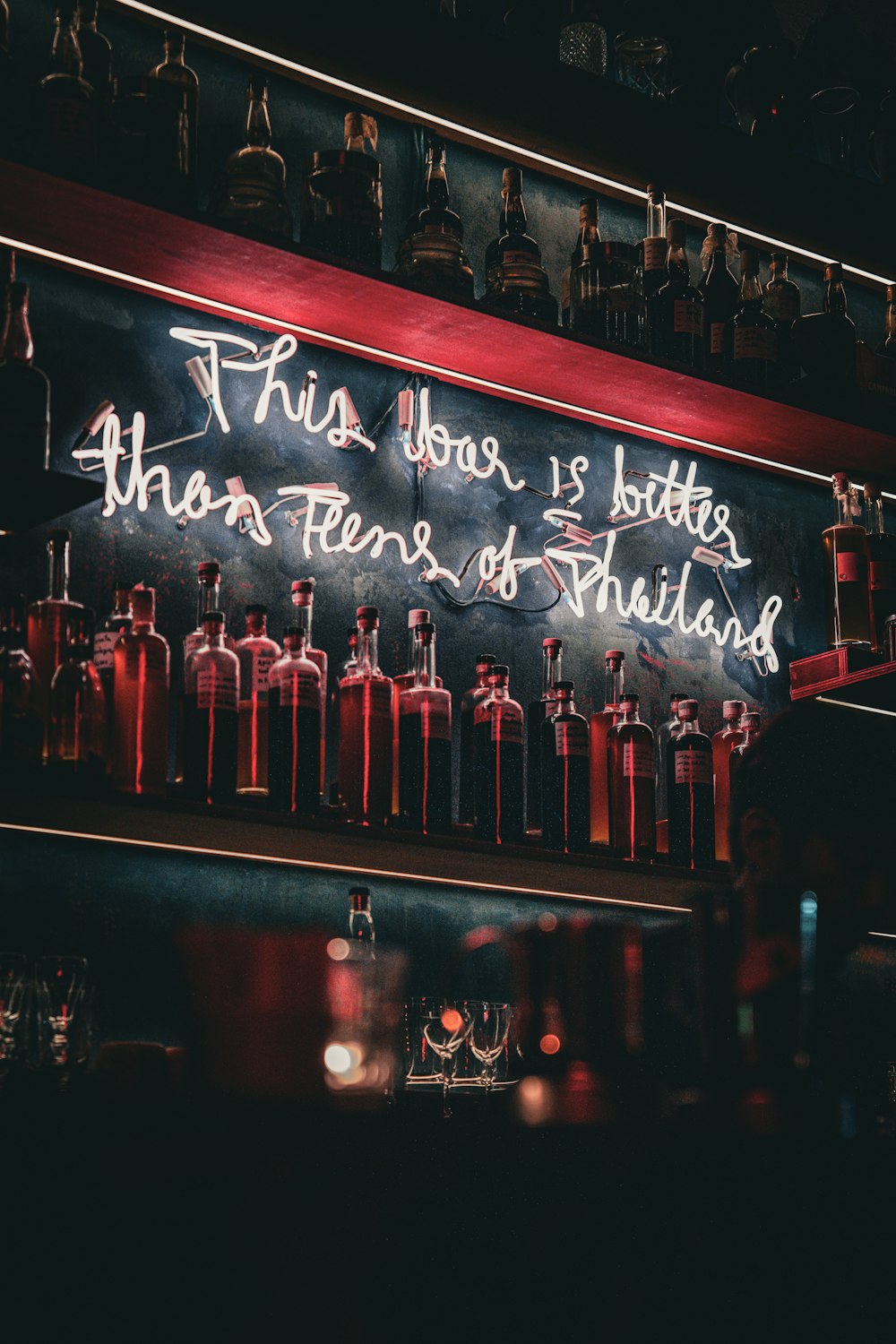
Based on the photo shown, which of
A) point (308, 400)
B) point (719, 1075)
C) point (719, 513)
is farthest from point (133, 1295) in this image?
point (719, 513)

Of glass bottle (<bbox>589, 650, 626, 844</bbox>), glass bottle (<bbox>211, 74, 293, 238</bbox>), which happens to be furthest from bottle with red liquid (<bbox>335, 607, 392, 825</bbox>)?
glass bottle (<bbox>211, 74, 293, 238</bbox>)

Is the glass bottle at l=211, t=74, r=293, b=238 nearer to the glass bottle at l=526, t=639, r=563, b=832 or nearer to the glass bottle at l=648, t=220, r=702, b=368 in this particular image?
the glass bottle at l=648, t=220, r=702, b=368

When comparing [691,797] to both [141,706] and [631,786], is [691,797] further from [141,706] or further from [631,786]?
[141,706]

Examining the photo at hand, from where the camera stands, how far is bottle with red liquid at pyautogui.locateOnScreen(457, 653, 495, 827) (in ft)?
8.39

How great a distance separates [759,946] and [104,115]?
5.39 feet

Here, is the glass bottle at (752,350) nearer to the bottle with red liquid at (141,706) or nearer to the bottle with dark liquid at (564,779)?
the bottle with dark liquid at (564,779)

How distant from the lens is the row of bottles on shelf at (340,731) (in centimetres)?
215

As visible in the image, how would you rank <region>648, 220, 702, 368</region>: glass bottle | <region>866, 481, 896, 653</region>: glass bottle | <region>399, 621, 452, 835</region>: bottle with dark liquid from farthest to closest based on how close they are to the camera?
<region>866, 481, 896, 653</region>: glass bottle, <region>648, 220, 702, 368</region>: glass bottle, <region>399, 621, 452, 835</region>: bottle with dark liquid

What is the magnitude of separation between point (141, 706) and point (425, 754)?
0.49 meters

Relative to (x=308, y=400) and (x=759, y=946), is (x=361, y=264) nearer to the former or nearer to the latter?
(x=308, y=400)

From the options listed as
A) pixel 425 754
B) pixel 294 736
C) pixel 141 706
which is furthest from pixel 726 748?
pixel 141 706

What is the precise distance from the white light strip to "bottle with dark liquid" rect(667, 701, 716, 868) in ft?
3.86

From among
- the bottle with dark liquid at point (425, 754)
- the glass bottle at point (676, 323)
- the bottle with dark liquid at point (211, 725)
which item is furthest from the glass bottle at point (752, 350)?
the bottle with dark liquid at point (211, 725)

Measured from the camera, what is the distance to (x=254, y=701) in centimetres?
233
